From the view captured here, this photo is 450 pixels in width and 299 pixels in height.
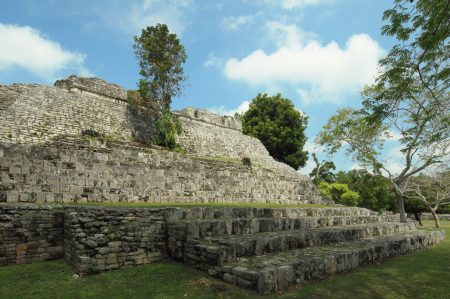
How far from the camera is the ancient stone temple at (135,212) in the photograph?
20.9 ft

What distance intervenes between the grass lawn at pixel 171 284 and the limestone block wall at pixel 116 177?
3.12 metres

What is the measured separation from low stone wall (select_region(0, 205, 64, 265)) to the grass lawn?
0.28 meters

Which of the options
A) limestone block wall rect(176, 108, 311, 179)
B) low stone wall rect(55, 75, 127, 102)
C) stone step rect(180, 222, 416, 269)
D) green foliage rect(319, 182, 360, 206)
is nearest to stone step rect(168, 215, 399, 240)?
stone step rect(180, 222, 416, 269)

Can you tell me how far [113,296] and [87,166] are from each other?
660 centimetres

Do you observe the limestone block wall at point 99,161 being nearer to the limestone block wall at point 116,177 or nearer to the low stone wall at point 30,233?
the limestone block wall at point 116,177

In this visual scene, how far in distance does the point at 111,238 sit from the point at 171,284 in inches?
67.0

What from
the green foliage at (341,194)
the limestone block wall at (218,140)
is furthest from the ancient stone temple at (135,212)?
the green foliage at (341,194)

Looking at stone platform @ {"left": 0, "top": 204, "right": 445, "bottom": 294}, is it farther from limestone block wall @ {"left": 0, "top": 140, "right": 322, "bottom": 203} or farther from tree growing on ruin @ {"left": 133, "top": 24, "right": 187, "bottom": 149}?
tree growing on ruin @ {"left": 133, "top": 24, "right": 187, "bottom": 149}

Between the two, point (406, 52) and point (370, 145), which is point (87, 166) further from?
point (370, 145)

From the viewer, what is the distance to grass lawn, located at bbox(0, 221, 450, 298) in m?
5.23

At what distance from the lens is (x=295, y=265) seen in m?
5.92

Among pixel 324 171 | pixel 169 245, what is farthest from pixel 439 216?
pixel 169 245

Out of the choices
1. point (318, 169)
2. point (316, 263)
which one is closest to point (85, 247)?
point (316, 263)

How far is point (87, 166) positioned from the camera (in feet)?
35.2
